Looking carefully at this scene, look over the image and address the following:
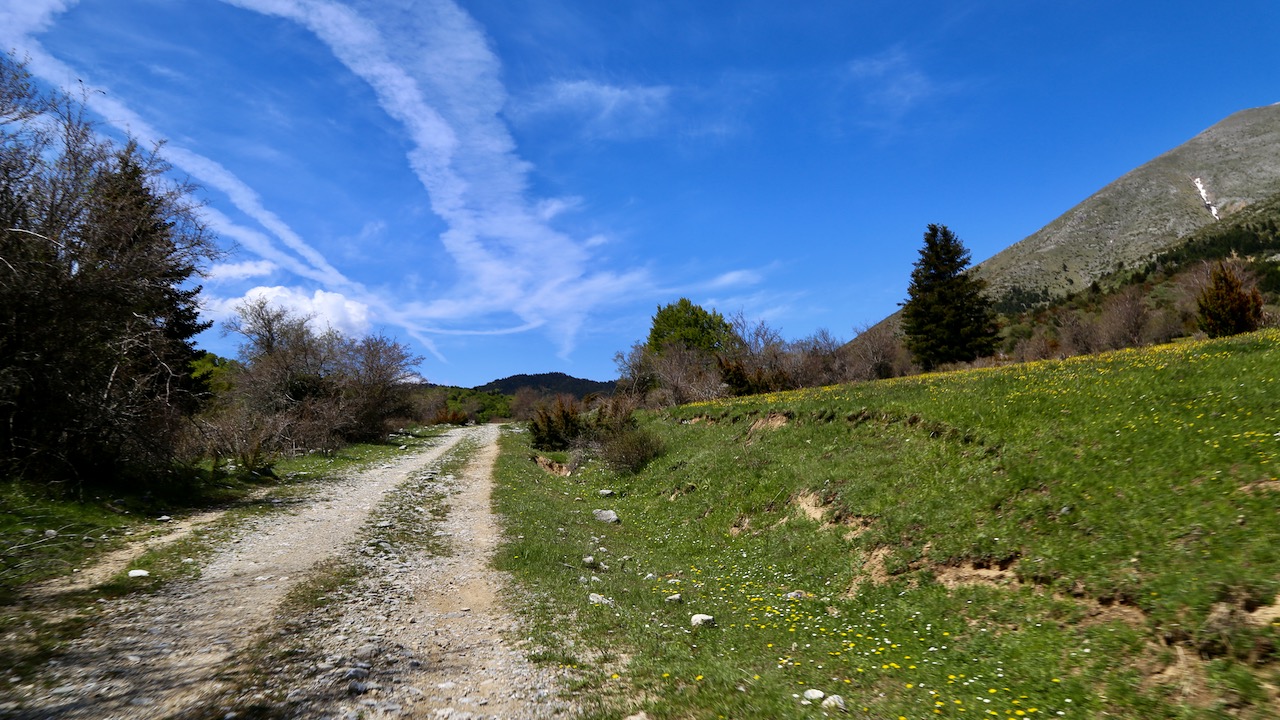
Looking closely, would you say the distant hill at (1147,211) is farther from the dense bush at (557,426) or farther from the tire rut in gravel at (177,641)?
the tire rut in gravel at (177,641)

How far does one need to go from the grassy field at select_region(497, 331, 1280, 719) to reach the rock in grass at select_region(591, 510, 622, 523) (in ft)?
6.16

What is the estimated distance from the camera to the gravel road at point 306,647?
4.68 m

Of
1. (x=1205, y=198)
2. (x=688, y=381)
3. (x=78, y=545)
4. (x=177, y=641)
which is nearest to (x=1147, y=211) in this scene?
(x=1205, y=198)

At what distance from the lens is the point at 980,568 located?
26.3 feet

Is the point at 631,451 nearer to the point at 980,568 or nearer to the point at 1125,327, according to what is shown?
the point at 980,568

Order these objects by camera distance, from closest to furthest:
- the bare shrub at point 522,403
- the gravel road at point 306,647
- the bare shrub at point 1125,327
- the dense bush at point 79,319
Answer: the gravel road at point 306,647
the dense bush at point 79,319
the bare shrub at point 1125,327
the bare shrub at point 522,403

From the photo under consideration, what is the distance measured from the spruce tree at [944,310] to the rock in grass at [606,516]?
124 feet

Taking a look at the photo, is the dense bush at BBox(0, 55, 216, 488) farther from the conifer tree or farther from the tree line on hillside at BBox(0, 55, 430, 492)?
the conifer tree

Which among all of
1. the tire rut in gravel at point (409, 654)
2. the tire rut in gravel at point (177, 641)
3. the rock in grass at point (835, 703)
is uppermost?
the tire rut in gravel at point (177, 641)

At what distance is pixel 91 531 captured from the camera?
947cm

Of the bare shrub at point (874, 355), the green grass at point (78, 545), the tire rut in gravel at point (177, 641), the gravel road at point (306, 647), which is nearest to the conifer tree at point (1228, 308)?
the bare shrub at point (874, 355)

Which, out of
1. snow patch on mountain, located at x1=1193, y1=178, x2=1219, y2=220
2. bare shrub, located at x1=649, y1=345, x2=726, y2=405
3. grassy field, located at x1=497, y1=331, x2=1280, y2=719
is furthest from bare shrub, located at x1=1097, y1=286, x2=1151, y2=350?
snow patch on mountain, located at x1=1193, y1=178, x2=1219, y2=220

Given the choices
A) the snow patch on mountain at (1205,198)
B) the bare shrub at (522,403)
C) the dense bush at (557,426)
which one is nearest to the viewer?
the dense bush at (557,426)

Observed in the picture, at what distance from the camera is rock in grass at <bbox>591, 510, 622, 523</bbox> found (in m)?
16.7
